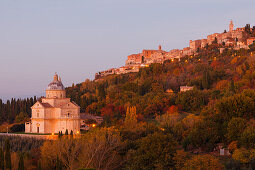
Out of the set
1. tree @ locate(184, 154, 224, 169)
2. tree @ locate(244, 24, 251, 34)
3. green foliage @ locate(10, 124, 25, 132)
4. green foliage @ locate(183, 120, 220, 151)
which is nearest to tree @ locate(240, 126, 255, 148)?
green foliage @ locate(183, 120, 220, 151)

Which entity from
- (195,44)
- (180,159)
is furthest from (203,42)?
(180,159)

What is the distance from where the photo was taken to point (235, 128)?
28688 mm

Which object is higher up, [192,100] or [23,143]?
[192,100]

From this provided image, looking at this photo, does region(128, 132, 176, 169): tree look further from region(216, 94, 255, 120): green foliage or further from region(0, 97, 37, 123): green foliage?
region(0, 97, 37, 123): green foliage

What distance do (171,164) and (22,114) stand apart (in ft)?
99.9

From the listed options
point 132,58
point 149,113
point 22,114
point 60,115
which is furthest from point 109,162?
point 132,58

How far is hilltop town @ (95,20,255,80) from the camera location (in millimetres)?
82494

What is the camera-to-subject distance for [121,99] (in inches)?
2112

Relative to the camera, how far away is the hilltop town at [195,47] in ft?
271

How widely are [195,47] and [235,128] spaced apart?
70.4 m

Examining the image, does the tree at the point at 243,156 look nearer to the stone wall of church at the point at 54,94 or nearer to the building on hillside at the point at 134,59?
the stone wall of church at the point at 54,94

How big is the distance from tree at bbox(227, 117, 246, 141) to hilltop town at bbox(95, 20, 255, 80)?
49773 millimetres

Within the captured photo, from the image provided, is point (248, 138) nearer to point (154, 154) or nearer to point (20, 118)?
point (154, 154)

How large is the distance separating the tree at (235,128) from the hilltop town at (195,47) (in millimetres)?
49773
